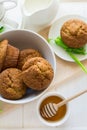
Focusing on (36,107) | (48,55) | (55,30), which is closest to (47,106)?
(36,107)

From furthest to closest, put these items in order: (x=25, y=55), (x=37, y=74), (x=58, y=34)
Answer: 1. (x=58, y=34)
2. (x=25, y=55)
3. (x=37, y=74)

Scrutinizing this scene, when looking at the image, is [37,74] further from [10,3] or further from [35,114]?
[10,3]

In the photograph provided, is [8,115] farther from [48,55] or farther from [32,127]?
[48,55]

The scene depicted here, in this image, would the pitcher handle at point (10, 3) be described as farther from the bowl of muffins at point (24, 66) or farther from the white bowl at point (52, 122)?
the white bowl at point (52, 122)

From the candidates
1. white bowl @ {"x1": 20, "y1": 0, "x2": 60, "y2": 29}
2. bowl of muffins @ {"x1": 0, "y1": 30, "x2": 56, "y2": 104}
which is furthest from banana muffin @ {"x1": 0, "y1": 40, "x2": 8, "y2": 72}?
white bowl @ {"x1": 20, "y1": 0, "x2": 60, "y2": 29}

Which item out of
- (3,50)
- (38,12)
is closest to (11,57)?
(3,50)

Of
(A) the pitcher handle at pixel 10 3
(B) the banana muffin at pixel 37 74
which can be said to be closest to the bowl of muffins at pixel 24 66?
(B) the banana muffin at pixel 37 74
